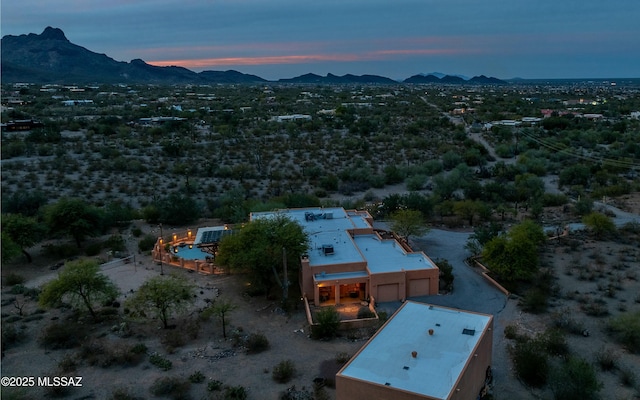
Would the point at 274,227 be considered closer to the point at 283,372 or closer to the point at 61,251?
the point at 283,372

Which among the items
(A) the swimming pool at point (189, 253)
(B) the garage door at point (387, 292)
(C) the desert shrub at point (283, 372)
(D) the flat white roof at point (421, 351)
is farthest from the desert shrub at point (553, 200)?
(C) the desert shrub at point (283, 372)

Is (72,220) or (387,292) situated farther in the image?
(72,220)

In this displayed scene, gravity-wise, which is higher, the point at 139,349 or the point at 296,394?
the point at 139,349

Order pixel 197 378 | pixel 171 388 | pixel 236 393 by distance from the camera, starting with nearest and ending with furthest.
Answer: pixel 236 393 → pixel 171 388 → pixel 197 378

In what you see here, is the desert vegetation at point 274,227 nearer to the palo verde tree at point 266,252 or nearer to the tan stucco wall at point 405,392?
the palo verde tree at point 266,252

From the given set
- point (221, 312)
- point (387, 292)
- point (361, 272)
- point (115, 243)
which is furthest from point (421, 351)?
point (115, 243)

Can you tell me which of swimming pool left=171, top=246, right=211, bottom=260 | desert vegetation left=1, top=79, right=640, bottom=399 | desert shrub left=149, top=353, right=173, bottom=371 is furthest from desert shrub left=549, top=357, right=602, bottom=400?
swimming pool left=171, top=246, right=211, bottom=260

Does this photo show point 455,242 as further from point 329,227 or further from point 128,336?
point 128,336
